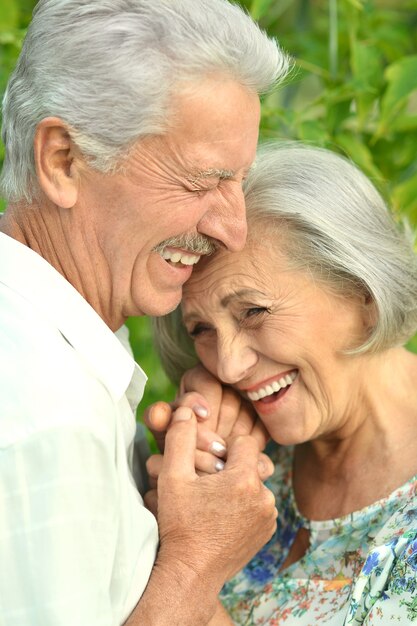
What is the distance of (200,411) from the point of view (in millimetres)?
2764

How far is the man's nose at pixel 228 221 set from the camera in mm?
2396

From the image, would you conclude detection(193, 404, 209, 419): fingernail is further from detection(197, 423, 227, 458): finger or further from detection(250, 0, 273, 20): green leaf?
detection(250, 0, 273, 20): green leaf

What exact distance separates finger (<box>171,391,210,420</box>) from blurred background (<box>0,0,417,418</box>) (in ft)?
2.09

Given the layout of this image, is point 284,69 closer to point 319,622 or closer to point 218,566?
point 218,566

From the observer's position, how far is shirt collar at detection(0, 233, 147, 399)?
7.17 ft

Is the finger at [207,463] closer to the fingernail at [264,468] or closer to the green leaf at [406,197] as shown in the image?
the fingernail at [264,468]

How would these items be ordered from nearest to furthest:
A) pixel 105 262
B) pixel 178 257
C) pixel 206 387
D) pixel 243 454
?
pixel 105 262 < pixel 178 257 < pixel 243 454 < pixel 206 387

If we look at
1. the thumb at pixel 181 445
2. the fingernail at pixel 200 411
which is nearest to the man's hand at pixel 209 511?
the thumb at pixel 181 445

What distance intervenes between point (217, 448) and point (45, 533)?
82 cm

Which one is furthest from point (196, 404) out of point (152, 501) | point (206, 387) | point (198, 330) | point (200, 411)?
point (152, 501)

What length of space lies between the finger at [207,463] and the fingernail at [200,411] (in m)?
0.16

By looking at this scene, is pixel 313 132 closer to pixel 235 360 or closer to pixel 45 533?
pixel 235 360

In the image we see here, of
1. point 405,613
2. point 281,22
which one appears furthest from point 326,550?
point 281,22

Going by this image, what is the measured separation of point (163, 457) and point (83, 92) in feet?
3.06
